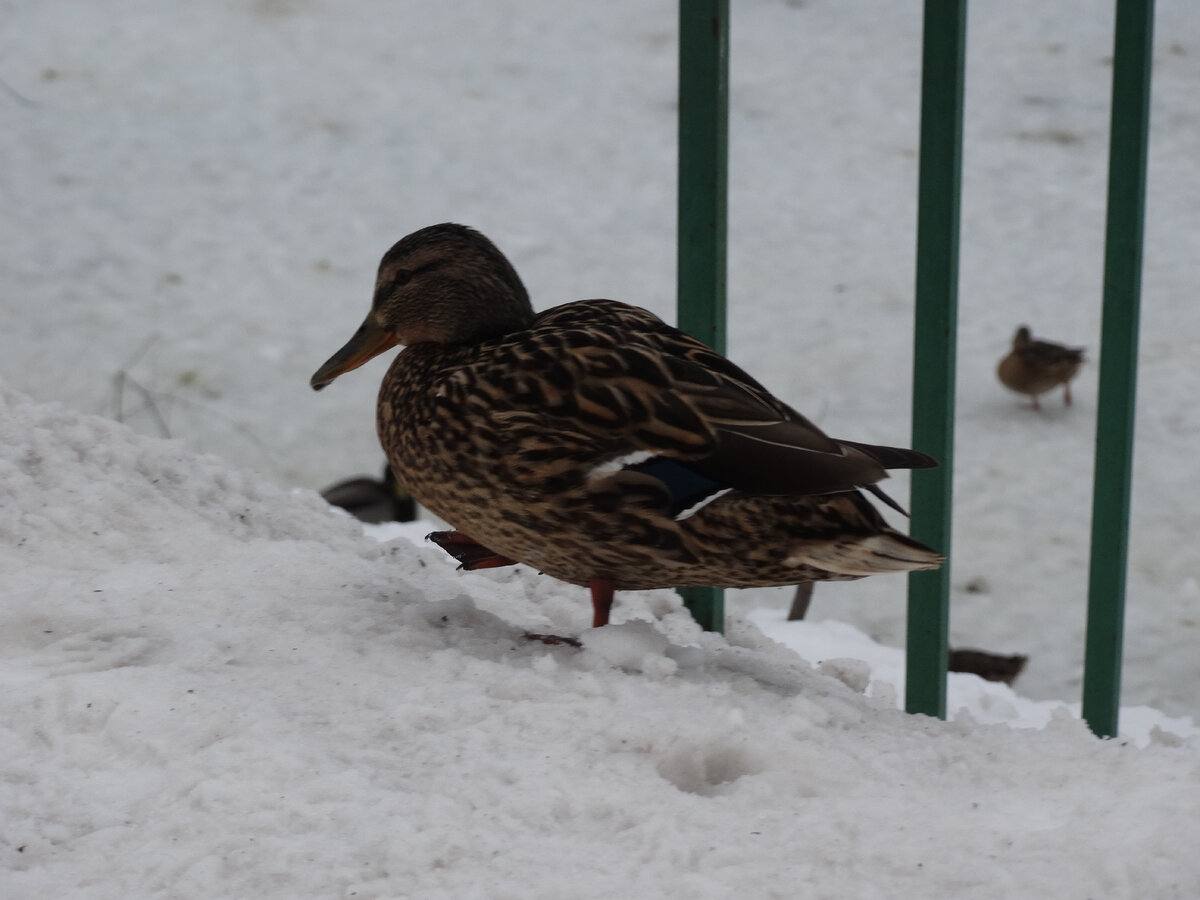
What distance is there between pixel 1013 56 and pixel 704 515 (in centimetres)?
908

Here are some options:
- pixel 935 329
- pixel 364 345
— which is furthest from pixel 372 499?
pixel 935 329

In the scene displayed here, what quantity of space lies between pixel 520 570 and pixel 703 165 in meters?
0.83

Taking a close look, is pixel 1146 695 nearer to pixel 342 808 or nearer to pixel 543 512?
pixel 543 512

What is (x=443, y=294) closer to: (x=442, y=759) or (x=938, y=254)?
(x=442, y=759)

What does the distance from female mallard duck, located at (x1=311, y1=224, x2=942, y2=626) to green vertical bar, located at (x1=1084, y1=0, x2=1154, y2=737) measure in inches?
25.3

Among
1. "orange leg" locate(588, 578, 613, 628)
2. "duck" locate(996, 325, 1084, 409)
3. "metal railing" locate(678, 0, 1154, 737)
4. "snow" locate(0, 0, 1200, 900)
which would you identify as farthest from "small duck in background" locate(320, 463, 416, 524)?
"orange leg" locate(588, 578, 613, 628)

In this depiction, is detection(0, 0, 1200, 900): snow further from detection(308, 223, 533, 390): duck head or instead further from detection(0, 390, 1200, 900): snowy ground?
detection(308, 223, 533, 390): duck head

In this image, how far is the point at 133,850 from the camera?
63.9 inches

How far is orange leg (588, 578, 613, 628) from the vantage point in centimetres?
208

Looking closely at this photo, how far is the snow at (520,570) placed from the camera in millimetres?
1687

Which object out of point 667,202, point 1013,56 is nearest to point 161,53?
point 667,202

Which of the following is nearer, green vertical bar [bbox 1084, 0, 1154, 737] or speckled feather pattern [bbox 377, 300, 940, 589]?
speckled feather pattern [bbox 377, 300, 940, 589]

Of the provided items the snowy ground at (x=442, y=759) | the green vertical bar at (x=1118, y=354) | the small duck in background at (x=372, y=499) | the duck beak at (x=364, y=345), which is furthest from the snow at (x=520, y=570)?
the small duck in background at (x=372, y=499)

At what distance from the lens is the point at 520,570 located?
2740 mm
